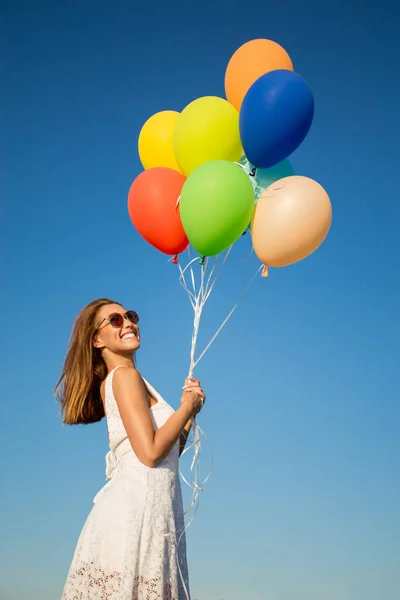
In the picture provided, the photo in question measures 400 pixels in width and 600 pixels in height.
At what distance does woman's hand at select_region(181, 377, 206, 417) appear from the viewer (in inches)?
120

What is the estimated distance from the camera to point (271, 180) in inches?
165

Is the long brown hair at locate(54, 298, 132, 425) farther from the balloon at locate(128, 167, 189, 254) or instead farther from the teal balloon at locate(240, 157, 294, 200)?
the teal balloon at locate(240, 157, 294, 200)

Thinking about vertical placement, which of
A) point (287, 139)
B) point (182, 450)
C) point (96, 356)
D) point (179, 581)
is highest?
point (287, 139)

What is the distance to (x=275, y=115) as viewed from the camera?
12.1ft

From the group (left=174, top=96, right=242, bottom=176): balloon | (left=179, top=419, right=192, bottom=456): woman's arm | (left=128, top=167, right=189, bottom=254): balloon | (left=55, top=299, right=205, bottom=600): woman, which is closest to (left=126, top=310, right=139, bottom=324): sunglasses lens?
(left=55, top=299, right=205, bottom=600): woman

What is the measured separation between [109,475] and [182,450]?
0.50 m

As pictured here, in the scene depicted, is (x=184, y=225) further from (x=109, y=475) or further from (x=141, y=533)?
(x=141, y=533)

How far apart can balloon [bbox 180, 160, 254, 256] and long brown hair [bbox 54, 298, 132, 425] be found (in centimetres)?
80

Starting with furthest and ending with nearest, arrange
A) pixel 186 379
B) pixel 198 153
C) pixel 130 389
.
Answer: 1. pixel 198 153
2. pixel 186 379
3. pixel 130 389

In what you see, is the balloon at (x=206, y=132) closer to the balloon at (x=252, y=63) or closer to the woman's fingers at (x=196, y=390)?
the balloon at (x=252, y=63)

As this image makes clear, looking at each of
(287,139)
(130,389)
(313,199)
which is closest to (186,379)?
(130,389)

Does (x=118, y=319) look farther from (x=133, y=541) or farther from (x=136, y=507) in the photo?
(x=133, y=541)

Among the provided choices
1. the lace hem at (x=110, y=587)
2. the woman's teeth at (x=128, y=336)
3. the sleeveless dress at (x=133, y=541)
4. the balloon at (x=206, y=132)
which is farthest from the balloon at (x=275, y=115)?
the lace hem at (x=110, y=587)

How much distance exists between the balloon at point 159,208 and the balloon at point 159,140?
293mm
